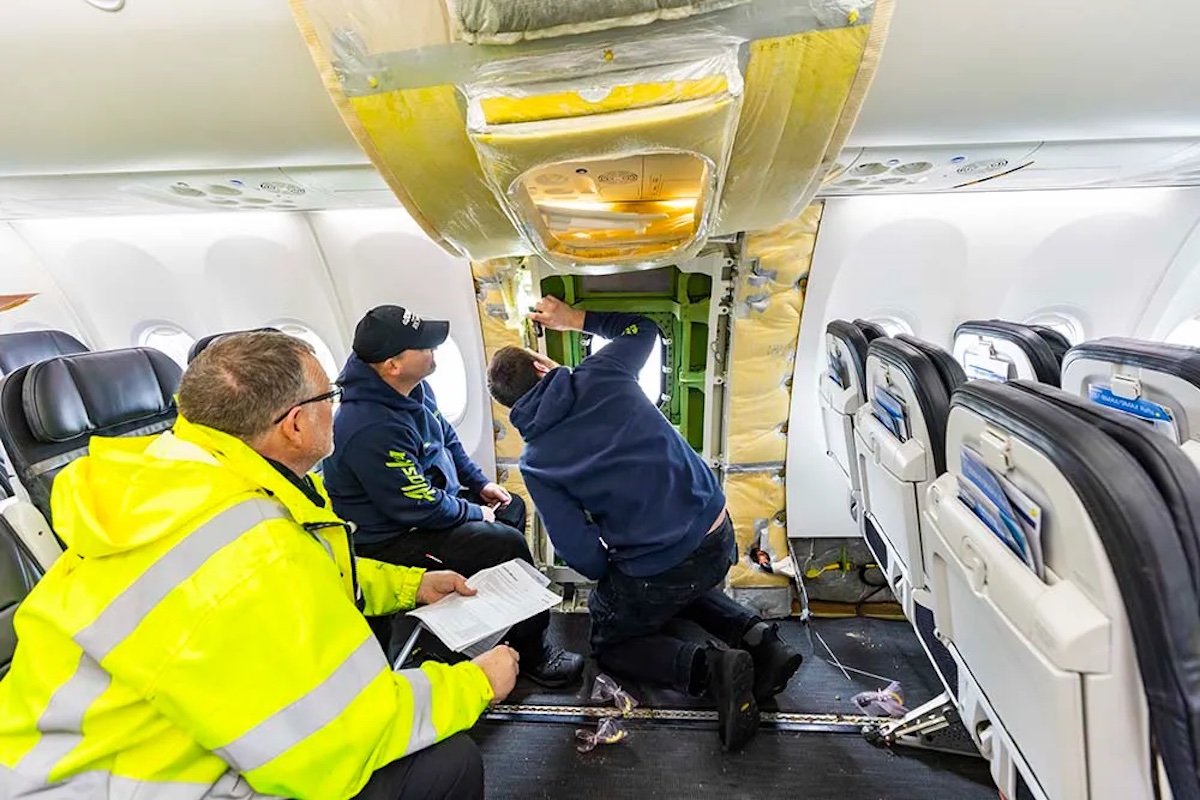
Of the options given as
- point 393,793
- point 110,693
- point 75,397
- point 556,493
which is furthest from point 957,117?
point 75,397

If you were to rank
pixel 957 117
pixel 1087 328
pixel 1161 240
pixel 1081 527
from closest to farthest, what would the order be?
pixel 1081 527, pixel 957 117, pixel 1161 240, pixel 1087 328

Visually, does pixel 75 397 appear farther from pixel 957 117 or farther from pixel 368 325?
pixel 957 117

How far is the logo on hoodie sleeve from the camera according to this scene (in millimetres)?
2600

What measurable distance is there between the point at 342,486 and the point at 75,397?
117 cm

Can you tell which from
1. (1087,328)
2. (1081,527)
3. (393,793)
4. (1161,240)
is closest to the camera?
(1081,527)

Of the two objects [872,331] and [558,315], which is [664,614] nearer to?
[558,315]

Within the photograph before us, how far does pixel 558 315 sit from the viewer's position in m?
3.07

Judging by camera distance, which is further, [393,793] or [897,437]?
[897,437]

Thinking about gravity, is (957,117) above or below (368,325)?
above

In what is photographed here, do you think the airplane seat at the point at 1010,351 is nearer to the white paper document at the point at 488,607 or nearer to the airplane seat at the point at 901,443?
the airplane seat at the point at 901,443

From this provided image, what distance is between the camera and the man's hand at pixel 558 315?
3043 millimetres

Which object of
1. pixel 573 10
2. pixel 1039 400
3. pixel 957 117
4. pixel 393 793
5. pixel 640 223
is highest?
pixel 573 10

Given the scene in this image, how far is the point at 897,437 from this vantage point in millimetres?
2184

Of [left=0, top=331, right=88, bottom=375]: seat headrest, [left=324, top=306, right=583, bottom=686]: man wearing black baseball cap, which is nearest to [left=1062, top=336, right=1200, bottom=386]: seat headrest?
[left=324, top=306, right=583, bottom=686]: man wearing black baseball cap
